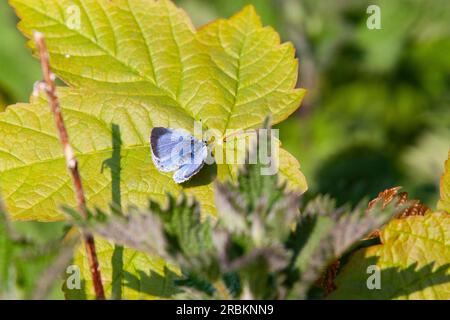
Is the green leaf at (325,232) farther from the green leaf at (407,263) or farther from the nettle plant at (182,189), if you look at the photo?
the green leaf at (407,263)

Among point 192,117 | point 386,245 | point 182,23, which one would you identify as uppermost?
point 182,23

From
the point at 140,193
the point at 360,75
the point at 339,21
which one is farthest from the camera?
the point at 360,75

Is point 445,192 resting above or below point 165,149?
below

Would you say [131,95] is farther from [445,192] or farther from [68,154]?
[445,192]

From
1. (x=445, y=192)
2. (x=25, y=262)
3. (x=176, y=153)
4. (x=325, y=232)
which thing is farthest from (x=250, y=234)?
(x=445, y=192)

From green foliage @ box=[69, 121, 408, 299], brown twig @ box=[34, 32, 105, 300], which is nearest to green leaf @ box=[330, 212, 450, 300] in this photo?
green foliage @ box=[69, 121, 408, 299]
